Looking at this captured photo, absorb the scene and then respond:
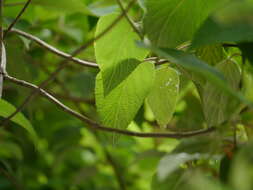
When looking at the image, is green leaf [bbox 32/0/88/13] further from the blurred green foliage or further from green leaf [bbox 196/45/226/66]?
green leaf [bbox 196/45/226/66]

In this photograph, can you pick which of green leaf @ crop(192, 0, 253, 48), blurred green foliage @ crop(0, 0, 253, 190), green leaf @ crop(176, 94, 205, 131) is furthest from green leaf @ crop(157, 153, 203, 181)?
green leaf @ crop(176, 94, 205, 131)

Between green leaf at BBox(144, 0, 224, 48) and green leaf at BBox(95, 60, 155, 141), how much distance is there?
65 millimetres

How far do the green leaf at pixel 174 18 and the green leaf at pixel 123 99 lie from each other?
0.21 ft

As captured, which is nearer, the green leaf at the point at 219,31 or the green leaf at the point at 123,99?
the green leaf at the point at 219,31

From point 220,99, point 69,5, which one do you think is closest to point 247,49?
point 220,99

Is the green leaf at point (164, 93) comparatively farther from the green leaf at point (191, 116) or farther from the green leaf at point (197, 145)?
the green leaf at point (191, 116)

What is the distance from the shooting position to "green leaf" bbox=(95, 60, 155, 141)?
0.59 m

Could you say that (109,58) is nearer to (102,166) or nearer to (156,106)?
(156,106)

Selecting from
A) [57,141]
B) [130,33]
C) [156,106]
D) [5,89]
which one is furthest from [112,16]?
[57,141]

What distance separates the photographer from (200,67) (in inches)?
16.2

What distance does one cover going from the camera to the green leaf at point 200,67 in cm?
39

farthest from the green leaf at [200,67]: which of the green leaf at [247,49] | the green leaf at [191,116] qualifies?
the green leaf at [191,116]

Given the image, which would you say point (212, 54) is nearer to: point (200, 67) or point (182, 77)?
point (182, 77)

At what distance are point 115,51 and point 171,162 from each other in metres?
0.12
